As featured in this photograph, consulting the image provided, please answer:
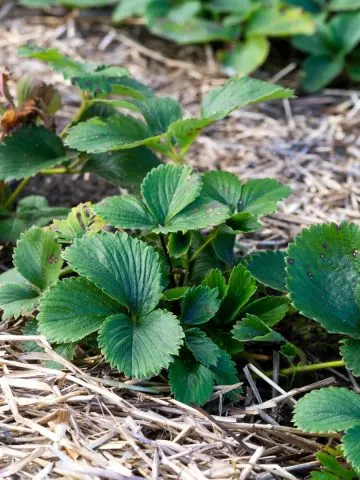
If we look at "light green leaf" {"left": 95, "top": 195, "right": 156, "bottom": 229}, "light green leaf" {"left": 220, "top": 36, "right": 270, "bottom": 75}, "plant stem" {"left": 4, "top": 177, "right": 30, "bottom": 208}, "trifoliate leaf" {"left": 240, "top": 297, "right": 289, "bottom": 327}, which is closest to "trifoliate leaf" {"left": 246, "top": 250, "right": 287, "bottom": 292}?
"trifoliate leaf" {"left": 240, "top": 297, "right": 289, "bottom": 327}

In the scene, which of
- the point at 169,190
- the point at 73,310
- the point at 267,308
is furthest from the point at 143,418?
the point at 169,190

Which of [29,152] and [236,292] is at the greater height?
[29,152]

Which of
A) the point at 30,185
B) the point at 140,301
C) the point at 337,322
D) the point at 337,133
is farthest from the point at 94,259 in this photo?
the point at 337,133

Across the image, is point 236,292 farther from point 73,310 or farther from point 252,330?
point 73,310

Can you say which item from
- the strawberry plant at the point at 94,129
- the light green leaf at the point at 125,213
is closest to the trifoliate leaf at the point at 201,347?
the light green leaf at the point at 125,213

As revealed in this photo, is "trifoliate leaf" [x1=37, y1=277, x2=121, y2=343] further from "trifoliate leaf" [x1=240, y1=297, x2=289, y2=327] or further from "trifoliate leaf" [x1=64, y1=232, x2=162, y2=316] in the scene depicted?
"trifoliate leaf" [x1=240, y1=297, x2=289, y2=327]

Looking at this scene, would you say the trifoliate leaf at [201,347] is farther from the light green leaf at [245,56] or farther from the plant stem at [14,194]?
the light green leaf at [245,56]

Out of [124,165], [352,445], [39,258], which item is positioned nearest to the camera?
[352,445]

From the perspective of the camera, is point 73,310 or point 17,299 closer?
point 73,310
